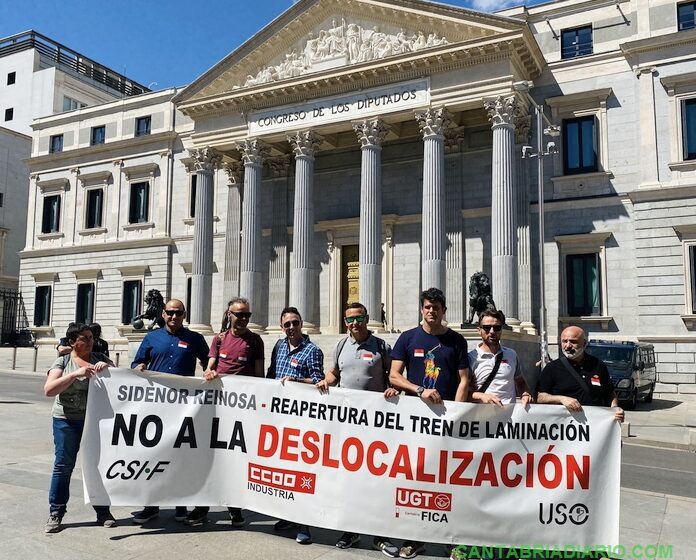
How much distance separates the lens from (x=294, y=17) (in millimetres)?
28562

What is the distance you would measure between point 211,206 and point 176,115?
999 cm

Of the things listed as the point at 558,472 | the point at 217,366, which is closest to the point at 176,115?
the point at 217,366

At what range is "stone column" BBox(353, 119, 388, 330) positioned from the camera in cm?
2476

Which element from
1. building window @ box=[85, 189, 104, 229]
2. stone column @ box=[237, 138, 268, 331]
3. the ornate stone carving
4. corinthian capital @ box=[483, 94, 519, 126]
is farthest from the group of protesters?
building window @ box=[85, 189, 104, 229]

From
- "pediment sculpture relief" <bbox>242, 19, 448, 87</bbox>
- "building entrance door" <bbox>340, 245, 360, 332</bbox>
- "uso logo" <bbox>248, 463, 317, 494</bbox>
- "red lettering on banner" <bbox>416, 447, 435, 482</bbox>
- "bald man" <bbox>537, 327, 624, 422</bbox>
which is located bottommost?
"uso logo" <bbox>248, 463, 317, 494</bbox>

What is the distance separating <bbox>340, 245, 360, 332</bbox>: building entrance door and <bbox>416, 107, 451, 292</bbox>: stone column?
6.65 meters

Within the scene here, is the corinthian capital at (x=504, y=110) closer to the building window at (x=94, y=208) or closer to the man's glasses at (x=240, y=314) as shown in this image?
the man's glasses at (x=240, y=314)

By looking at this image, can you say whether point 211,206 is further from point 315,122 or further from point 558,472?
point 558,472

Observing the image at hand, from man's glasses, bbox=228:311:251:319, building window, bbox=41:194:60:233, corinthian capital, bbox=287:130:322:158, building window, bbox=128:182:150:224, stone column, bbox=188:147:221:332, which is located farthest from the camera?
building window, bbox=41:194:60:233

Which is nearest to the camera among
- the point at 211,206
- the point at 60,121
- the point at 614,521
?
the point at 614,521

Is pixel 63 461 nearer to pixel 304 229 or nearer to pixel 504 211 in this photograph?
pixel 504 211

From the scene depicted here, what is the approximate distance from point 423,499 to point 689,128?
23958 mm

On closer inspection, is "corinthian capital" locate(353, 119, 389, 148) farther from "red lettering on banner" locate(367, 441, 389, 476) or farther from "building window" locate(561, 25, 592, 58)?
"red lettering on banner" locate(367, 441, 389, 476)

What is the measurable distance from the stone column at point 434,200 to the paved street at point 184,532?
1485cm
